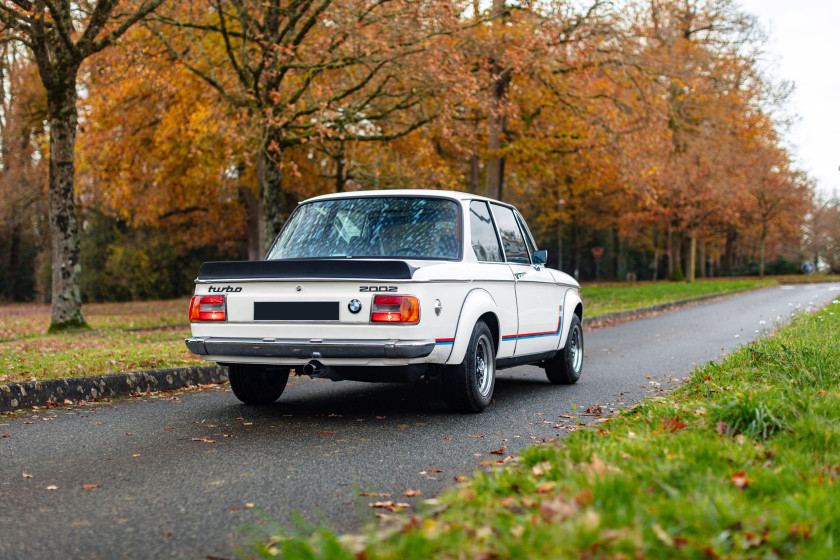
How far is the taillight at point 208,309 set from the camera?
6.74 meters

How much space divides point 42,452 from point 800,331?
8565mm

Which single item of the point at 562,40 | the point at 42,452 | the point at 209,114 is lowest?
the point at 42,452

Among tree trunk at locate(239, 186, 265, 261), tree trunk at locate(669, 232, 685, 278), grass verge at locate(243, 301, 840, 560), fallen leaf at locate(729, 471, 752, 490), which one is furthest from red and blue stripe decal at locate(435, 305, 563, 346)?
tree trunk at locate(669, 232, 685, 278)

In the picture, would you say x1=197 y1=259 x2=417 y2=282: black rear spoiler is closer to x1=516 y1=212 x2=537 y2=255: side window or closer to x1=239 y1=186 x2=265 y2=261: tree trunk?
x1=516 y1=212 x2=537 y2=255: side window

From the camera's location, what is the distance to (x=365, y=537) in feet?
9.60

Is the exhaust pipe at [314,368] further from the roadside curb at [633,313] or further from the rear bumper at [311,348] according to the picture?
the roadside curb at [633,313]

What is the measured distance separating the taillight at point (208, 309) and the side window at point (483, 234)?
2.25m

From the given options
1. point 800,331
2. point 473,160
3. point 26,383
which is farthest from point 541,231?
point 26,383

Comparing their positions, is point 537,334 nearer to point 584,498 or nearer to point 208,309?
point 208,309

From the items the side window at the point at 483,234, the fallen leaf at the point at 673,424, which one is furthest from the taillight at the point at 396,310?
the fallen leaf at the point at 673,424

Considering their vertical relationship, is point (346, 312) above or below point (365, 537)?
above

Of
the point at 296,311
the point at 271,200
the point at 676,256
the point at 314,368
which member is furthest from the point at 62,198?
the point at 676,256

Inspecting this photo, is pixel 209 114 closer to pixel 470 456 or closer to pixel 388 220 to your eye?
pixel 388 220

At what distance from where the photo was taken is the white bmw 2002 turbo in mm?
6215
